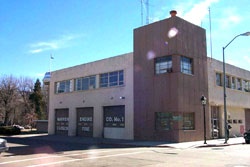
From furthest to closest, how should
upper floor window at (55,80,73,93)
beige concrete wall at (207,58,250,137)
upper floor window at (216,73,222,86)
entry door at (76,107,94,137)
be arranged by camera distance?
upper floor window at (55,80,73,93) < entry door at (76,107,94,137) < upper floor window at (216,73,222,86) < beige concrete wall at (207,58,250,137)

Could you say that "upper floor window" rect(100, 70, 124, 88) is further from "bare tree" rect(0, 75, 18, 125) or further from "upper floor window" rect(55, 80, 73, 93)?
"bare tree" rect(0, 75, 18, 125)

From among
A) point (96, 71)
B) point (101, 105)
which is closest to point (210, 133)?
point (101, 105)

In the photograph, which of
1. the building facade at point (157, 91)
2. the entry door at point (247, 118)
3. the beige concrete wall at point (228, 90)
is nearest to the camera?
the building facade at point (157, 91)

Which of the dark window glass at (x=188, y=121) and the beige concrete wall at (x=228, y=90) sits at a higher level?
the beige concrete wall at (x=228, y=90)

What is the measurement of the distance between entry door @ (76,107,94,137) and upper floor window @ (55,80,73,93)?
3776 mm

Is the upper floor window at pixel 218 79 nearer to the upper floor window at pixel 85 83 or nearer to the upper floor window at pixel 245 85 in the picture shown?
the upper floor window at pixel 245 85

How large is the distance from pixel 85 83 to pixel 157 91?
11.9 m

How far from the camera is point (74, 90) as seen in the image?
37.9 metres

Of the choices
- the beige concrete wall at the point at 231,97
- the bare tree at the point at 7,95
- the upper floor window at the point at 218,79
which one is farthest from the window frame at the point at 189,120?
the bare tree at the point at 7,95

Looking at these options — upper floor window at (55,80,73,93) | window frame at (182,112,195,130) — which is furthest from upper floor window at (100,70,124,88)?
window frame at (182,112,195,130)

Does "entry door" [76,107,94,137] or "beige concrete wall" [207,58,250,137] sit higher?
"beige concrete wall" [207,58,250,137]

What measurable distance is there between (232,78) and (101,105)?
53.4 feet

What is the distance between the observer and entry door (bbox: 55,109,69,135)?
126ft

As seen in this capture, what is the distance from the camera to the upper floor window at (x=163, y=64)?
88.3 ft
